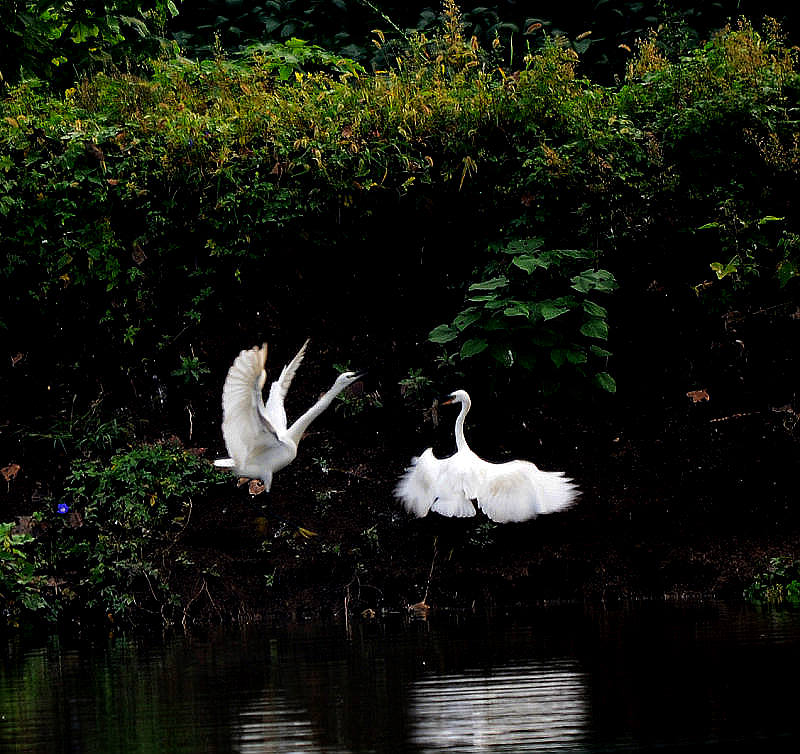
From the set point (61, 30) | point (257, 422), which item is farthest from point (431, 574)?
point (61, 30)

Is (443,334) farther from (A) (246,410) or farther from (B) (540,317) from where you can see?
(A) (246,410)

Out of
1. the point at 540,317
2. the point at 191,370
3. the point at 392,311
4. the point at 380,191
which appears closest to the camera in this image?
the point at 540,317

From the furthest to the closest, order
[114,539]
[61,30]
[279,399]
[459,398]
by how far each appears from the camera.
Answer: [61,30], [459,398], [114,539], [279,399]

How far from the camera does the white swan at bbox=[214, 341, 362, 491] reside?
9320 mm

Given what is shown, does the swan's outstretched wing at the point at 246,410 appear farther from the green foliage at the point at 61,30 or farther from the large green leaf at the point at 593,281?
the green foliage at the point at 61,30

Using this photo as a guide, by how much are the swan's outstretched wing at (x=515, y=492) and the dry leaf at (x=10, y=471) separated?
4.25m

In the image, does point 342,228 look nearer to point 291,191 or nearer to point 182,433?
point 291,191

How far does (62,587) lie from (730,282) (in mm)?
6242

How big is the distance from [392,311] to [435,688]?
21.7 feet

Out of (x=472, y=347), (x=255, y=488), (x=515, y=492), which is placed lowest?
(x=515, y=492)

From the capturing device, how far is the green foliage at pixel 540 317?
36.3ft

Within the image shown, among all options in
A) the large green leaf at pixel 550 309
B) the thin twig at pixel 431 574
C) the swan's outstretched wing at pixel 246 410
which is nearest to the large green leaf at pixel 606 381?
the large green leaf at pixel 550 309

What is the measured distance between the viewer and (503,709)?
18.6ft

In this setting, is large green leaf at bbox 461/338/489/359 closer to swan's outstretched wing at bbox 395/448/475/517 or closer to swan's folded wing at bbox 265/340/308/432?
swan's outstretched wing at bbox 395/448/475/517
